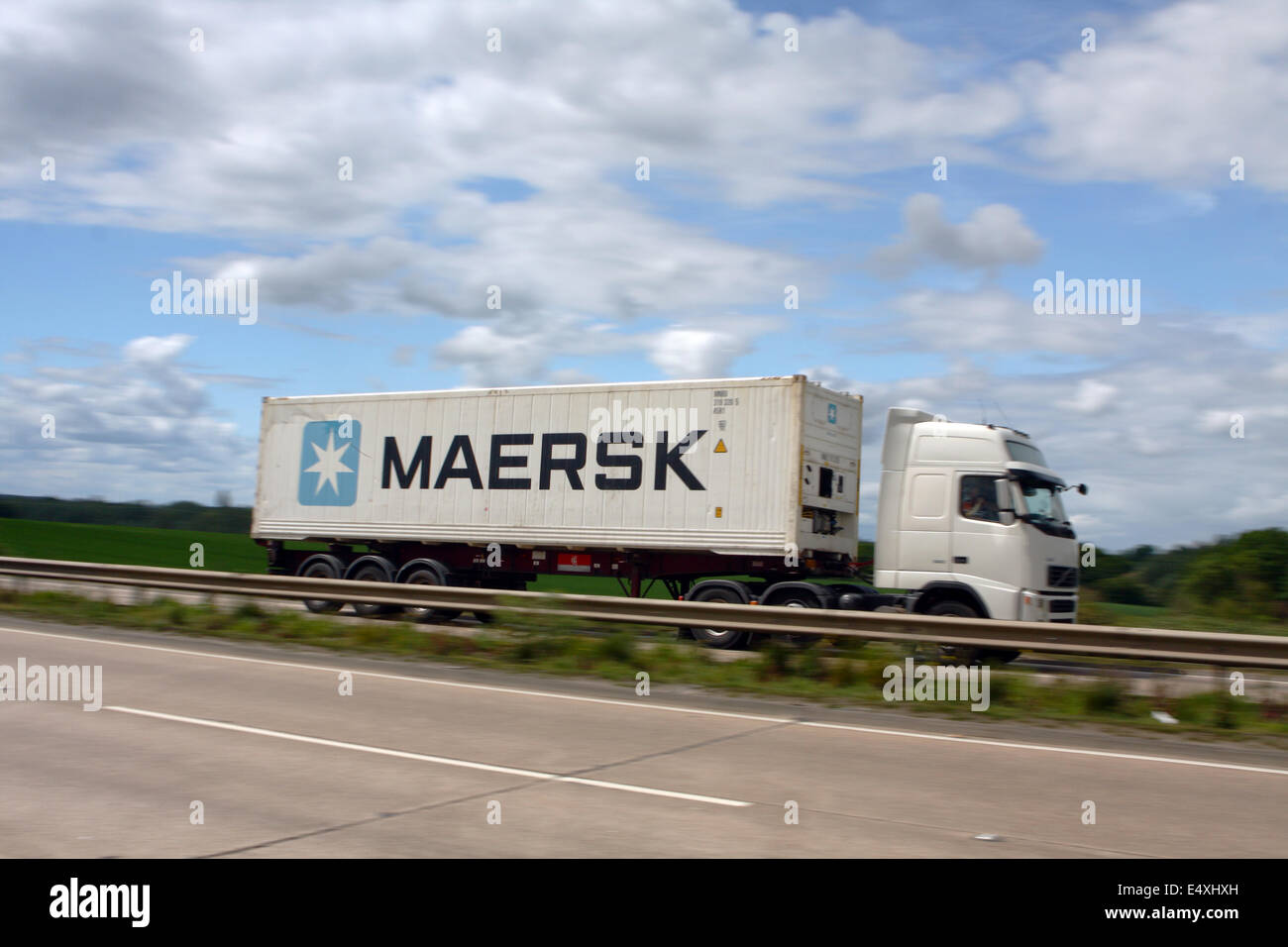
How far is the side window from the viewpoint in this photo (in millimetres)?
15094

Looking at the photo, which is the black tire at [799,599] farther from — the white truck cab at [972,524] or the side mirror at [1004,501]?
the side mirror at [1004,501]

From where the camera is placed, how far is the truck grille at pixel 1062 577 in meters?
15.2

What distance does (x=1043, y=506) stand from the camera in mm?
15398

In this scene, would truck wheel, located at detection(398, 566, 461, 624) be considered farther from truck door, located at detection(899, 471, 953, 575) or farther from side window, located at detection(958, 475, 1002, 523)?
side window, located at detection(958, 475, 1002, 523)

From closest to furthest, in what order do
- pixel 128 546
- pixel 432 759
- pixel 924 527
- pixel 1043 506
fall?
pixel 432 759 < pixel 1043 506 < pixel 924 527 < pixel 128 546

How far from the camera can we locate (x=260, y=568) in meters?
41.8

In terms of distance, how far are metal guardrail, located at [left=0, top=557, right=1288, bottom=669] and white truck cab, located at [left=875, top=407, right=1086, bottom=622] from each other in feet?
6.81

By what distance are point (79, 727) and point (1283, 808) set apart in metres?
8.71

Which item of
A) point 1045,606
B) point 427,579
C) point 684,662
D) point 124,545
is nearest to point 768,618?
point 684,662

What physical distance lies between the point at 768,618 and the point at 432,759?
6484 millimetres

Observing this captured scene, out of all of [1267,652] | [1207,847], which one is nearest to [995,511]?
[1267,652]

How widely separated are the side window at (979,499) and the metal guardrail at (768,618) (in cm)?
246

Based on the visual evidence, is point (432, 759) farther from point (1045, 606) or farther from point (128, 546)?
point (128, 546)

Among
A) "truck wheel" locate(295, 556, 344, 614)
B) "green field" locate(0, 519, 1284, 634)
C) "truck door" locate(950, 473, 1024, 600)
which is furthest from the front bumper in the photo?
"truck wheel" locate(295, 556, 344, 614)
